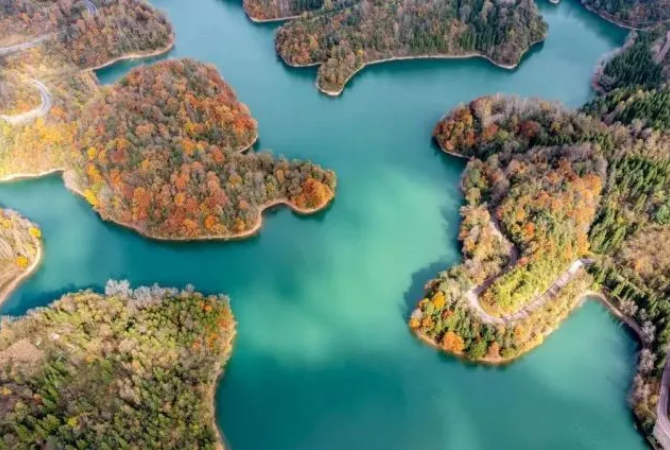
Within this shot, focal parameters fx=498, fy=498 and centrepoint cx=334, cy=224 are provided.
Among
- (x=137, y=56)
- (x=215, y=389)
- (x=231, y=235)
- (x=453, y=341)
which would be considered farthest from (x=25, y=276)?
(x=137, y=56)

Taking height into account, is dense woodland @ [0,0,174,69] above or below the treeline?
below

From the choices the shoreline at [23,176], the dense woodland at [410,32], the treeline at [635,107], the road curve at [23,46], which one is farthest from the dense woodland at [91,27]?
the treeline at [635,107]

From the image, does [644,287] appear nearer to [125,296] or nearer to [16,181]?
[125,296]

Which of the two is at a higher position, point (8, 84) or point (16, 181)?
point (8, 84)

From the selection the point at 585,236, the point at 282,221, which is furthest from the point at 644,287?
the point at 282,221

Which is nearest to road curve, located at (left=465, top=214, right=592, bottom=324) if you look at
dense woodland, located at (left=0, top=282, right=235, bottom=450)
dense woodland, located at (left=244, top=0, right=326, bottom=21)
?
dense woodland, located at (left=0, top=282, right=235, bottom=450)

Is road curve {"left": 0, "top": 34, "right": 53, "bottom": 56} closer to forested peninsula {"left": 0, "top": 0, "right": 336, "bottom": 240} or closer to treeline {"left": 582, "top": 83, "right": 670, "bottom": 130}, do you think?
forested peninsula {"left": 0, "top": 0, "right": 336, "bottom": 240}
